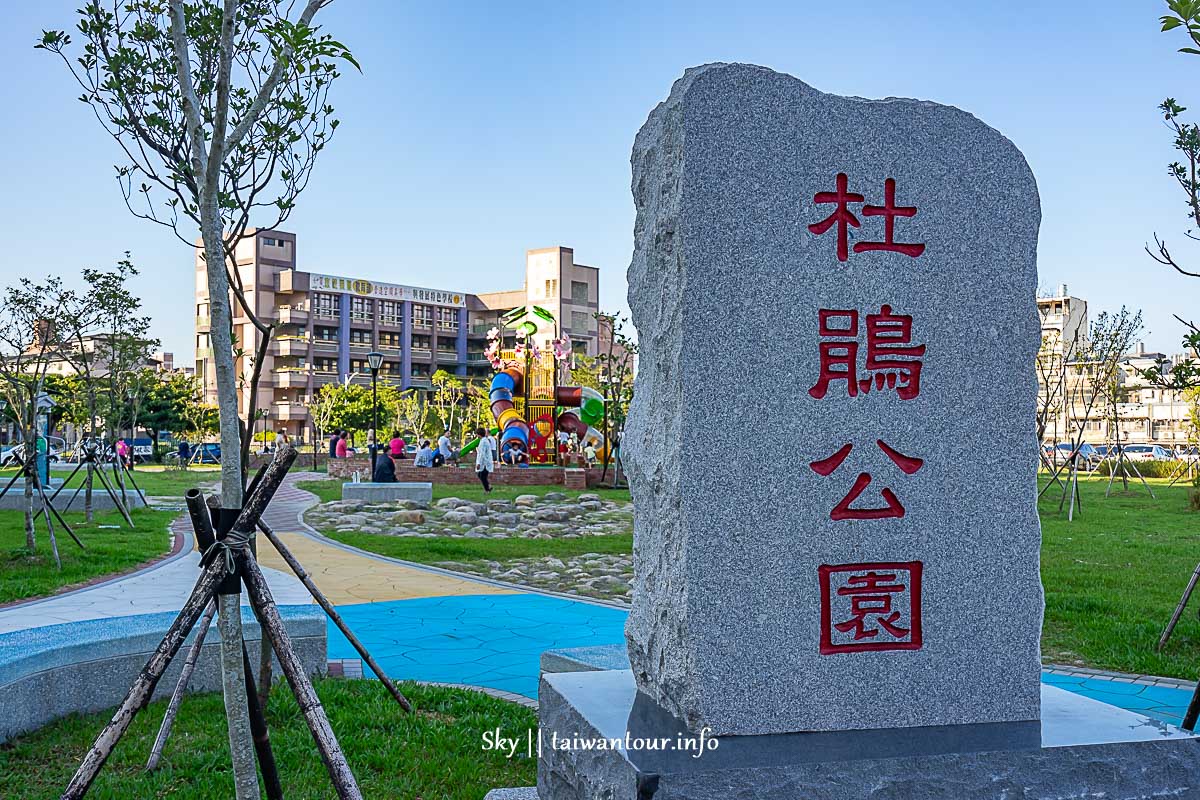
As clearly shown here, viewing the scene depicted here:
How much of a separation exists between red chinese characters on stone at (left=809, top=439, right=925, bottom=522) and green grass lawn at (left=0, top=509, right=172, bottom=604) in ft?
23.7

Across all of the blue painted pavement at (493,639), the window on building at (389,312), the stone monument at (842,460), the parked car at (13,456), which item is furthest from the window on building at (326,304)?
the stone monument at (842,460)

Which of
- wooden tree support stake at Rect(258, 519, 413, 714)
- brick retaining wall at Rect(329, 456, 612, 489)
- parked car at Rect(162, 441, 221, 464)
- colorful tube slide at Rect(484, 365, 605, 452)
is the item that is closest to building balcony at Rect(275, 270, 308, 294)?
parked car at Rect(162, 441, 221, 464)

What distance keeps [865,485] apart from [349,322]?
57.0m

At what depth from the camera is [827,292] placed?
3.17 meters

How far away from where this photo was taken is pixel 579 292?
2422 inches

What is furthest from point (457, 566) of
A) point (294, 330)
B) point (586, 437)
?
point (294, 330)

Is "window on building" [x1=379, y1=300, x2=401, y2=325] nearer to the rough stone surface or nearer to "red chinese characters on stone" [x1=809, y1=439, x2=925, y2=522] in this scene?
the rough stone surface

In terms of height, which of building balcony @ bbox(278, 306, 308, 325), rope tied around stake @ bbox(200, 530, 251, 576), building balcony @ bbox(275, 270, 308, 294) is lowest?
rope tied around stake @ bbox(200, 530, 251, 576)

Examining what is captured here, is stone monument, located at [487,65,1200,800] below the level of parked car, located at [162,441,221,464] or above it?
above

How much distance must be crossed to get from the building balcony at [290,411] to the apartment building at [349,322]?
58 mm

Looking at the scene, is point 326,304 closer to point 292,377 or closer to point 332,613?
point 292,377

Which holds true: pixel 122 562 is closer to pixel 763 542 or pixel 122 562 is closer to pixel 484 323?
pixel 763 542

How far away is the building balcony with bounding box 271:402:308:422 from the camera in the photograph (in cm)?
5625

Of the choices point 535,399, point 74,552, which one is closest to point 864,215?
point 74,552
